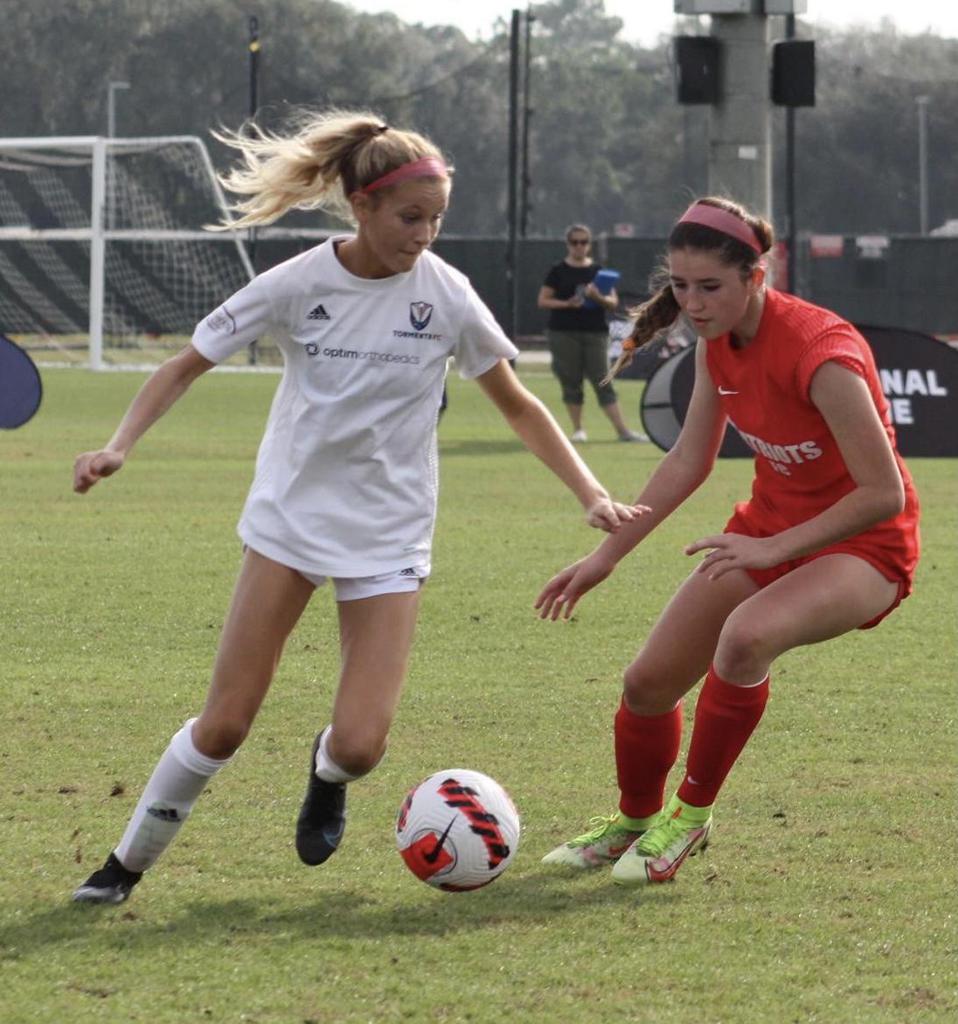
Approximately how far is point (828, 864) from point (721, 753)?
409 mm

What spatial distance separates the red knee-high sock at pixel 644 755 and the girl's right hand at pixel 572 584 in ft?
1.09

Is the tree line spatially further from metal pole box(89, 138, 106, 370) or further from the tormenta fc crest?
the tormenta fc crest

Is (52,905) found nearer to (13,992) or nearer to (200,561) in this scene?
(13,992)


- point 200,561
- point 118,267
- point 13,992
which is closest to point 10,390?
point 200,561

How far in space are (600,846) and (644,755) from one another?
0.26 m

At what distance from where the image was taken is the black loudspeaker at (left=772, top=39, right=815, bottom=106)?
16656mm

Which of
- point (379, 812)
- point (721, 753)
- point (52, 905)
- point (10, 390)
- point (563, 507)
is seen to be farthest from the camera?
point (10, 390)

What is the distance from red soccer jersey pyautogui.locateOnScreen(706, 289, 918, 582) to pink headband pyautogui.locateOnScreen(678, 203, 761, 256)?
204 millimetres

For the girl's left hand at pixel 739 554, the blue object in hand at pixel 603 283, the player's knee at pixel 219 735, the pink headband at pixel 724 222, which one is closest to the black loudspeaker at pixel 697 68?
the blue object in hand at pixel 603 283

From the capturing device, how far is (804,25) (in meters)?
92.2

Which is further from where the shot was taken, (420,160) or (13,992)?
(420,160)

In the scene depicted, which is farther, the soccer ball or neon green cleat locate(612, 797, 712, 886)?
neon green cleat locate(612, 797, 712, 886)

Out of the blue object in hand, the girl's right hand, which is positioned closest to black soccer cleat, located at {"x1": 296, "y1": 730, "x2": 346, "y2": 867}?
the girl's right hand

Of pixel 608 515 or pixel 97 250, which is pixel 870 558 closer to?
pixel 608 515
